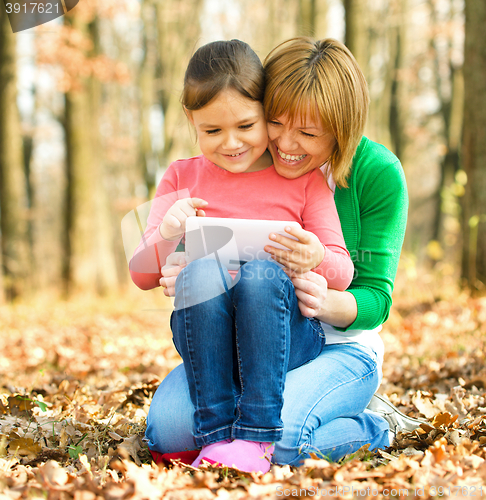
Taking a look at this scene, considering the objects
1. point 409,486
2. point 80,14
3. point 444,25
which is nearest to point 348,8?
point 80,14

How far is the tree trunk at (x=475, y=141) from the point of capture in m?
5.43

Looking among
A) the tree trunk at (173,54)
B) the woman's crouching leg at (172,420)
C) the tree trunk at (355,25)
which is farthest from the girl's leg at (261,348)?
the tree trunk at (173,54)

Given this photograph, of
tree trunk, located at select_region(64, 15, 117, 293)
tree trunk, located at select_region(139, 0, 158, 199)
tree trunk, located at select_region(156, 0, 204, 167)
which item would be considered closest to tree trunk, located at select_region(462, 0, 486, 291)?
tree trunk, located at select_region(64, 15, 117, 293)

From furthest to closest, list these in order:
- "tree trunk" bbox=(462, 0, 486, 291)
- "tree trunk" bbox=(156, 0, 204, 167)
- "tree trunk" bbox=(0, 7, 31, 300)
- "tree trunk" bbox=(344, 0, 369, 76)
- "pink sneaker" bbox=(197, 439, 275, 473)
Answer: "tree trunk" bbox=(156, 0, 204, 167)
"tree trunk" bbox=(0, 7, 31, 300)
"tree trunk" bbox=(344, 0, 369, 76)
"tree trunk" bbox=(462, 0, 486, 291)
"pink sneaker" bbox=(197, 439, 275, 473)

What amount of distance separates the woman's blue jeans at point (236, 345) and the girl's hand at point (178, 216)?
0.67ft

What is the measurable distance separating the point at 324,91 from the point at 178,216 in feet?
2.43

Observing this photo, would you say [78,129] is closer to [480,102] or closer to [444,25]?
[480,102]

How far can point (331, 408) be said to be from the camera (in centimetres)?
196

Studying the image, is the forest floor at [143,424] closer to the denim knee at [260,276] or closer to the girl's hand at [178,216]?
the girl's hand at [178,216]

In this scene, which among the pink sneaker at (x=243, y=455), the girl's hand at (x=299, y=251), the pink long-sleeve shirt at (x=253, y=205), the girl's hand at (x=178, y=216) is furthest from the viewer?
the pink long-sleeve shirt at (x=253, y=205)

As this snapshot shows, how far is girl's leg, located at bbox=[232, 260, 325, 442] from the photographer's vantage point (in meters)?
1.72

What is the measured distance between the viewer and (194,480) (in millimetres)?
1528

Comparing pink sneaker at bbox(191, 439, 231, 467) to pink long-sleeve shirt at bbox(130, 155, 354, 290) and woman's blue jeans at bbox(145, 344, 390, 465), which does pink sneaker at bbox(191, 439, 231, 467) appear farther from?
pink long-sleeve shirt at bbox(130, 155, 354, 290)

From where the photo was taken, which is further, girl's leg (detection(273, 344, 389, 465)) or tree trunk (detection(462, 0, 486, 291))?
tree trunk (detection(462, 0, 486, 291))
